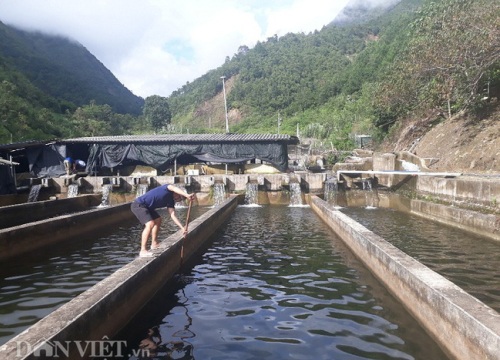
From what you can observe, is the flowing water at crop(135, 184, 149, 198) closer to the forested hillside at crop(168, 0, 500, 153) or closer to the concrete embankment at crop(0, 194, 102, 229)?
the concrete embankment at crop(0, 194, 102, 229)

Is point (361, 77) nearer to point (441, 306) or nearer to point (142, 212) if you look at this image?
point (142, 212)

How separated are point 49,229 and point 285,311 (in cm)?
833

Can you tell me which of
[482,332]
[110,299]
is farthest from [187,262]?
[482,332]

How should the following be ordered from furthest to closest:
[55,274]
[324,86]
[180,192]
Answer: [324,86] < [55,274] < [180,192]

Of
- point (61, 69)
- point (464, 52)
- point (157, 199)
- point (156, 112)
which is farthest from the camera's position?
point (61, 69)

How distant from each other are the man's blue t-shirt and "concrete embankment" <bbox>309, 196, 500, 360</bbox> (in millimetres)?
4403

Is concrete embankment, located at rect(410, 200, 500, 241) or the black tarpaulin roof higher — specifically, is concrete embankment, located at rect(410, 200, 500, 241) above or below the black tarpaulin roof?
below

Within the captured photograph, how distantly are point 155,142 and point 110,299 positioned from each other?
21.0m

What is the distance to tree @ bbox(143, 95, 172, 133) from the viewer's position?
86.8 metres

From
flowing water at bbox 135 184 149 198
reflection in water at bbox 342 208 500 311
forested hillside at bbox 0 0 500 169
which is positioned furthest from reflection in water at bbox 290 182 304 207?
forested hillside at bbox 0 0 500 169

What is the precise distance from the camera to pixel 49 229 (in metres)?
10.9

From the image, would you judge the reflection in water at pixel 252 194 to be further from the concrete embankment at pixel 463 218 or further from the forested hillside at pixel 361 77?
the forested hillside at pixel 361 77

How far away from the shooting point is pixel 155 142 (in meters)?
25.0

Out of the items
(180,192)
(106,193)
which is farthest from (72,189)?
(180,192)
